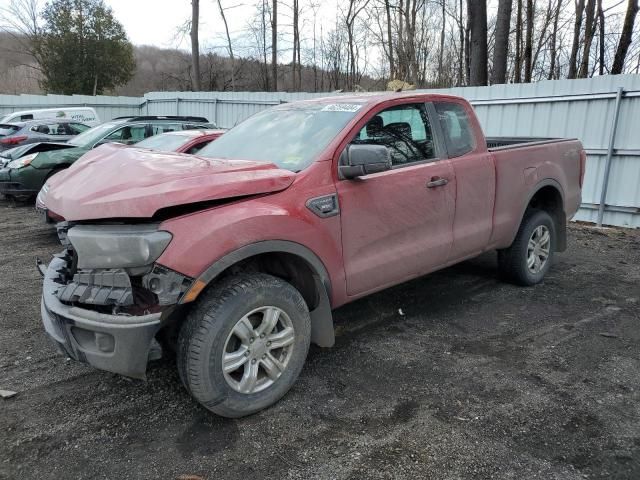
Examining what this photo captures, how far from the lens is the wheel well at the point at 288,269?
10.3ft

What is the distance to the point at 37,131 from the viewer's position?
14055 mm

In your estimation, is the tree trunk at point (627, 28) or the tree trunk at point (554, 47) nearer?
the tree trunk at point (627, 28)

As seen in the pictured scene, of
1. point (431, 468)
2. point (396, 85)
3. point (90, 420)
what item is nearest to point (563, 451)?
point (431, 468)

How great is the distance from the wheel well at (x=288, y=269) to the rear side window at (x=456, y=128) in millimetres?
1744

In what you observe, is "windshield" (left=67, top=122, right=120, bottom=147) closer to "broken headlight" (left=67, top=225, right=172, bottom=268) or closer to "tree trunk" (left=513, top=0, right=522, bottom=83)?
"broken headlight" (left=67, top=225, right=172, bottom=268)

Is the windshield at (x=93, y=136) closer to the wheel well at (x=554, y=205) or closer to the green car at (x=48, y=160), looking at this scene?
the green car at (x=48, y=160)

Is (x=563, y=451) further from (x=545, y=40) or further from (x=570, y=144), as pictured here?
(x=545, y=40)

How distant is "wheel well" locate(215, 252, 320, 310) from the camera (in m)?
3.15

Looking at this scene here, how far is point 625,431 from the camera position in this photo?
290 centimetres

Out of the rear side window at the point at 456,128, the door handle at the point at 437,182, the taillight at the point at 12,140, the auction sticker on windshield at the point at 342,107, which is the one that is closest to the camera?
the auction sticker on windshield at the point at 342,107

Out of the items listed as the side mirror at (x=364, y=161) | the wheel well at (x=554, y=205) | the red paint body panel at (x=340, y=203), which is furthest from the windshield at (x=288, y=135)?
the wheel well at (x=554, y=205)

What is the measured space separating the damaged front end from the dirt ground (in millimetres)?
500

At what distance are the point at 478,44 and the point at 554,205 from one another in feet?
36.9

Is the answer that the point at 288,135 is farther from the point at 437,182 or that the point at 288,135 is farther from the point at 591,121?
the point at 591,121
